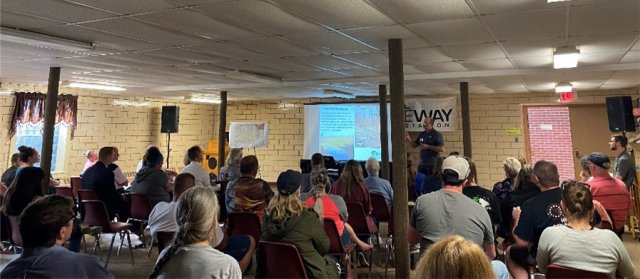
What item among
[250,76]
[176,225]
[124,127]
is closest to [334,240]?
[176,225]

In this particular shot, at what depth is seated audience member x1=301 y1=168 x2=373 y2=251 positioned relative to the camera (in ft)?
9.79

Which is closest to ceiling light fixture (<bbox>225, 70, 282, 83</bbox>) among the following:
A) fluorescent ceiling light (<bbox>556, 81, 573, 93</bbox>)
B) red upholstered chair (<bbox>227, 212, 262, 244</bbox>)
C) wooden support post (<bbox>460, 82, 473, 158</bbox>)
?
red upholstered chair (<bbox>227, 212, 262, 244</bbox>)

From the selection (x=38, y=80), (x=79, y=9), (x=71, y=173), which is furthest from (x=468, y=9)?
(x=71, y=173)

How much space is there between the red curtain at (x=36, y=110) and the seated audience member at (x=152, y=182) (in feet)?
13.2

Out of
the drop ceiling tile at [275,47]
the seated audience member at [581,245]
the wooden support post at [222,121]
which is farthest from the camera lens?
the wooden support post at [222,121]

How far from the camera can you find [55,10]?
304 cm

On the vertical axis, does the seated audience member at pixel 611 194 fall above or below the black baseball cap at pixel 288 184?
below

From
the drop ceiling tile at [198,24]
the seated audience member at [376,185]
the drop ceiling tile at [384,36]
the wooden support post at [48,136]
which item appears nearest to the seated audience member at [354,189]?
the seated audience member at [376,185]

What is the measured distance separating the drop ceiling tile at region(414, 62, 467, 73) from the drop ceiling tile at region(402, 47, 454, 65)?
0.78ft

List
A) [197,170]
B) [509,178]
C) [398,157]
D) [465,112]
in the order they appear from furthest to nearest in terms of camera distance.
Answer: [465,112]
[197,170]
[509,178]
[398,157]

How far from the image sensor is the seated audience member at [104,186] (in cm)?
457

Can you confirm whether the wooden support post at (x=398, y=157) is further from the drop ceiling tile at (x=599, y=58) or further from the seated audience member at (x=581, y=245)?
the drop ceiling tile at (x=599, y=58)

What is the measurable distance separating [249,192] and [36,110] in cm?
613

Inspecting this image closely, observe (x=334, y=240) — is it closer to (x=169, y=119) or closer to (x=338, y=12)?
(x=338, y=12)
